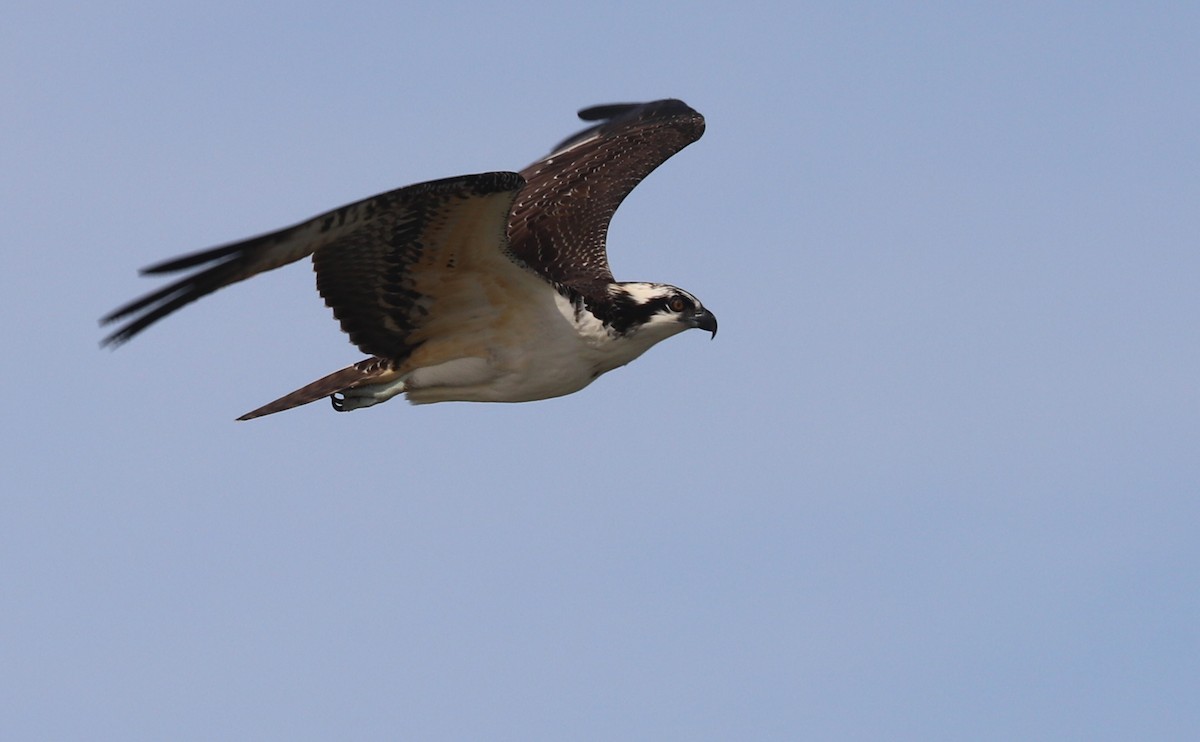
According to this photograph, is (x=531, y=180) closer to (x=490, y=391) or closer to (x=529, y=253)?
(x=529, y=253)

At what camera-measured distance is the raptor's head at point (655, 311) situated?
1389cm

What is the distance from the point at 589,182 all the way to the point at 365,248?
14.1 feet

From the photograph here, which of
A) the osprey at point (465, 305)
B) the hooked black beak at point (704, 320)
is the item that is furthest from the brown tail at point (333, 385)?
the hooked black beak at point (704, 320)

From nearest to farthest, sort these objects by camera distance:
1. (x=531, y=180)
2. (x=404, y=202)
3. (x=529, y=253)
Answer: (x=404, y=202)
(x=529, y=253)
(x=531, y=180)

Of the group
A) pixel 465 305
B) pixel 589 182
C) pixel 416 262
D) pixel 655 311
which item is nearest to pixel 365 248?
pixel 416 262

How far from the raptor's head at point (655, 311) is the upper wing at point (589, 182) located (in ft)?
1.33

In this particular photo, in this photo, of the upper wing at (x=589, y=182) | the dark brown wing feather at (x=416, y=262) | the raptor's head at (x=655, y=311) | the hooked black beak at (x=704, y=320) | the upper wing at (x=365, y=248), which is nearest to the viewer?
the upper wing at (x=365, y=248)

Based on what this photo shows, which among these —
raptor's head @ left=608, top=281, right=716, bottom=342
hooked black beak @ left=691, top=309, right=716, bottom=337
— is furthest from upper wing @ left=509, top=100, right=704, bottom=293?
hooked black beak @ left=691, top=309, right=716, bottom=337

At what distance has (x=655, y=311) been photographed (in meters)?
14.0

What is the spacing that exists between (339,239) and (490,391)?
2.01 meters

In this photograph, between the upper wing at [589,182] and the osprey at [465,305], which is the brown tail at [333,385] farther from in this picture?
the upper wing at [589,182]

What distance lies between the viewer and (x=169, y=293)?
10.9 m

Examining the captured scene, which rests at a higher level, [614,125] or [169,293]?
[614,125]

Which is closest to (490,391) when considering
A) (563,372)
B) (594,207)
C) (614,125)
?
(563,372)
